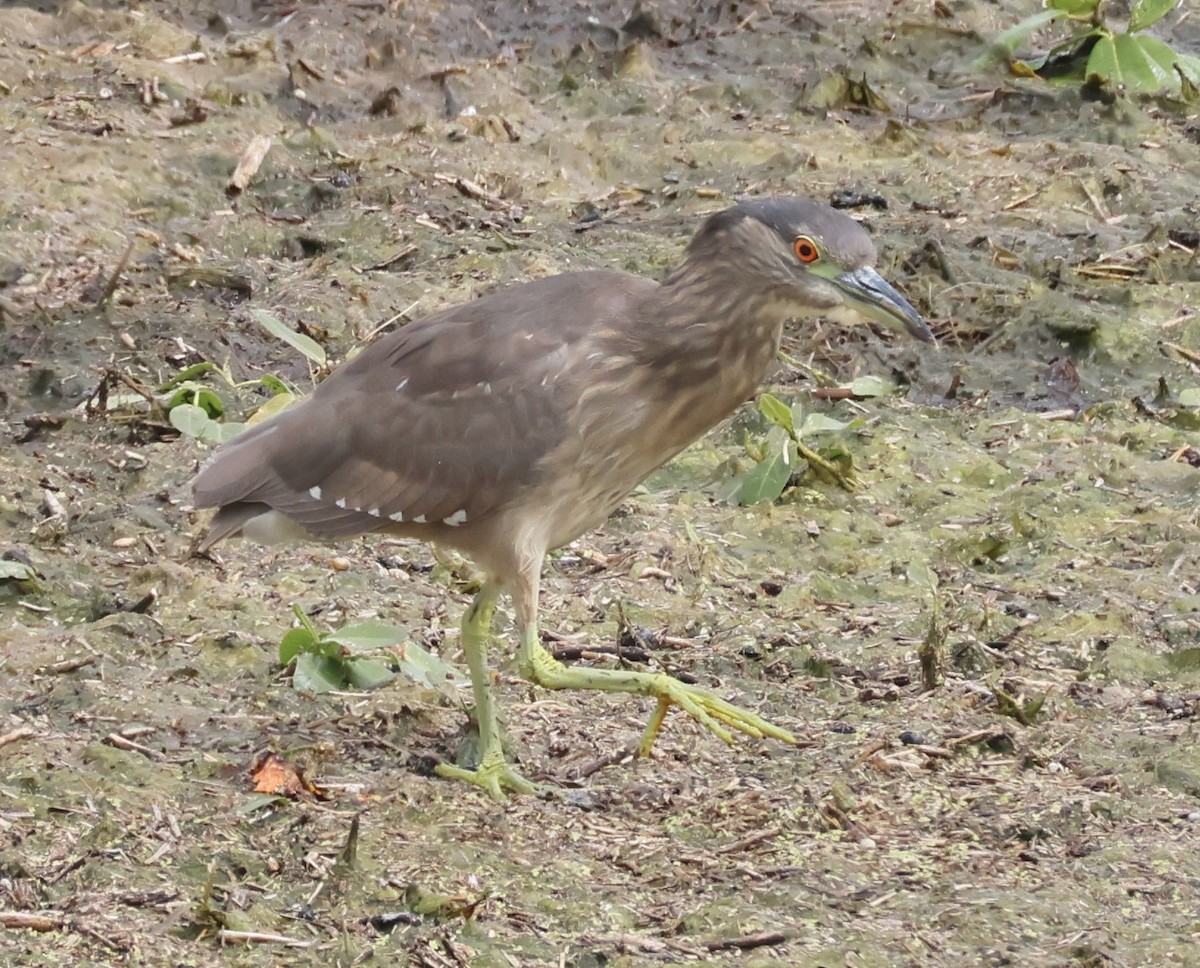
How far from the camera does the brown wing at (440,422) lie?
17.0ft

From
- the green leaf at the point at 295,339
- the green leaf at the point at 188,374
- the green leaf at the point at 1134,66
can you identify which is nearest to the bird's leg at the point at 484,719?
the green leaf at the point at 295,339

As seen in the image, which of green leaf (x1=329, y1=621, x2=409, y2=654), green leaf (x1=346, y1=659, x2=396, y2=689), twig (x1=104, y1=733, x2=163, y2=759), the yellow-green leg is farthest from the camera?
green leaf (x1=346, y1=659, x2=396, y2=689)

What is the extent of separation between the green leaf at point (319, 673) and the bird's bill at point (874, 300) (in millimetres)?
1873

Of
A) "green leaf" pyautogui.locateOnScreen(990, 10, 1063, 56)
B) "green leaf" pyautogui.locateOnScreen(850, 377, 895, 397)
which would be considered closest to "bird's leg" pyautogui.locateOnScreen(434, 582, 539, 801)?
"green leaf" pyautogui.locateOnScreen(850, 377, 895, 397)

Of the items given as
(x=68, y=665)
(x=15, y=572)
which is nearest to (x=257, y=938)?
(x=68, y=665)

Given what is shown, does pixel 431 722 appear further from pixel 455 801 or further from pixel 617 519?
pixel 617 519

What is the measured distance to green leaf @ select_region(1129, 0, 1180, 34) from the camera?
10258mm

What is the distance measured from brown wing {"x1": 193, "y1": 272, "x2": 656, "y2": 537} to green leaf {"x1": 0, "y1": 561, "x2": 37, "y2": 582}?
836 mm

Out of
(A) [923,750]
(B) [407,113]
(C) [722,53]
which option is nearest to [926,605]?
(A) [923,750]

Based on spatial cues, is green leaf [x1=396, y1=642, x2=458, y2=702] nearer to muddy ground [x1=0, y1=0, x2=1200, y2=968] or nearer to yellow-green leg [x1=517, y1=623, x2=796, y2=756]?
muddy ground [x1=0, y1=0, x2=1200, y2=968]

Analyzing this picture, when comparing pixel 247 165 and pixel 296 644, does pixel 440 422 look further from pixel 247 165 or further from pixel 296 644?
pixel 247 165

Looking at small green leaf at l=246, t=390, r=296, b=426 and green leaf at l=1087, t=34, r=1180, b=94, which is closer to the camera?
small green leaf at l=246, t=390, r=296, b=426

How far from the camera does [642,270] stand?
858 centimetres

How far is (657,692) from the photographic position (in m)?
5.10
